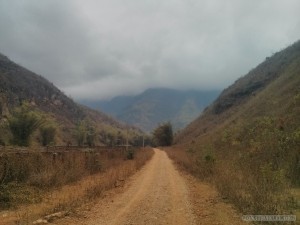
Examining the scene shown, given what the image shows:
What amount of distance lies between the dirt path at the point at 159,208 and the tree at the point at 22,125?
4695 cm

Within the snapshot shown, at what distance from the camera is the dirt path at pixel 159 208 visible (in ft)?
40.3

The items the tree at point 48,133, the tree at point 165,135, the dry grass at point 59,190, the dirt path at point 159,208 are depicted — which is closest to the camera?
the dirt path at point 159,208

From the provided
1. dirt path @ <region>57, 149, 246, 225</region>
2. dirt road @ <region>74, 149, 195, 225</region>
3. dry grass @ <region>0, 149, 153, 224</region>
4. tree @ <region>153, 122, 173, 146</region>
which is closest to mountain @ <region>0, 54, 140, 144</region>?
tree @ <region>153, 122, 173, 146</region>

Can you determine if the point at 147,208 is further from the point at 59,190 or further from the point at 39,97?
the point at 39,97

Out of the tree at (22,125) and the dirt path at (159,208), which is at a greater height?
the tree at (22,125)

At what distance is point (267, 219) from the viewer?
35.8 feet

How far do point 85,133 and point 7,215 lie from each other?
11833cm

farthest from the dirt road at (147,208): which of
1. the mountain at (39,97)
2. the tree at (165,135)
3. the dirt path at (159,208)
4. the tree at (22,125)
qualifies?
the tree at (165,135)

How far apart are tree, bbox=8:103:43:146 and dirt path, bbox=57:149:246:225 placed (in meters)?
47.0

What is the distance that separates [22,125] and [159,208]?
5335cm

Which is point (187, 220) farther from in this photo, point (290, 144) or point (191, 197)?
point (290, 144)

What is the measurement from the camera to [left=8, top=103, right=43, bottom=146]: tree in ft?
207

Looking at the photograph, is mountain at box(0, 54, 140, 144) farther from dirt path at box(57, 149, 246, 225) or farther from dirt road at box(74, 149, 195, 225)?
dirt path at box(57, 149, 246, 225)

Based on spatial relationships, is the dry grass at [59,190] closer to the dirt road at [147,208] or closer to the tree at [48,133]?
the dirt road at [147,208]
